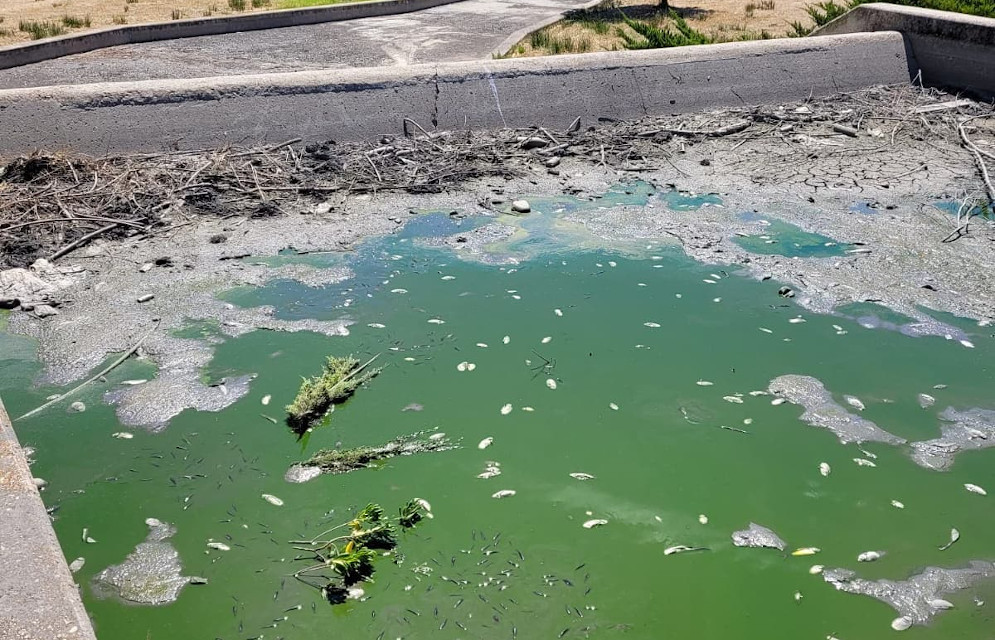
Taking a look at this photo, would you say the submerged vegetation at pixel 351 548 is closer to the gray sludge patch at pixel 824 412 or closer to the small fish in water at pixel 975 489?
the gray sludge patch at pixel 824 412

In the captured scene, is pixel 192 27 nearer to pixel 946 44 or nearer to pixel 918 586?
pixel 946 44

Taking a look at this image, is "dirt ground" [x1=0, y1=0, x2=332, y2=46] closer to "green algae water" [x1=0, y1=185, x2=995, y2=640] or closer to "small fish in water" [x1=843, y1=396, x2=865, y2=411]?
"green algae water" [x1=0, y1=185, x2=995, y2=640]

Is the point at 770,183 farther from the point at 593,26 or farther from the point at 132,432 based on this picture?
the point at 593,26

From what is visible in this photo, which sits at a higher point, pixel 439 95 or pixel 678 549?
pixel 439 95

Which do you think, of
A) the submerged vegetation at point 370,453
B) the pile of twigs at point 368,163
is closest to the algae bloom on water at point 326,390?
Result: the submerged vegetation at point 370,453

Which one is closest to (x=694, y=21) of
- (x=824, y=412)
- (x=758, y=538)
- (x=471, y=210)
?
(x=471, y=210)
